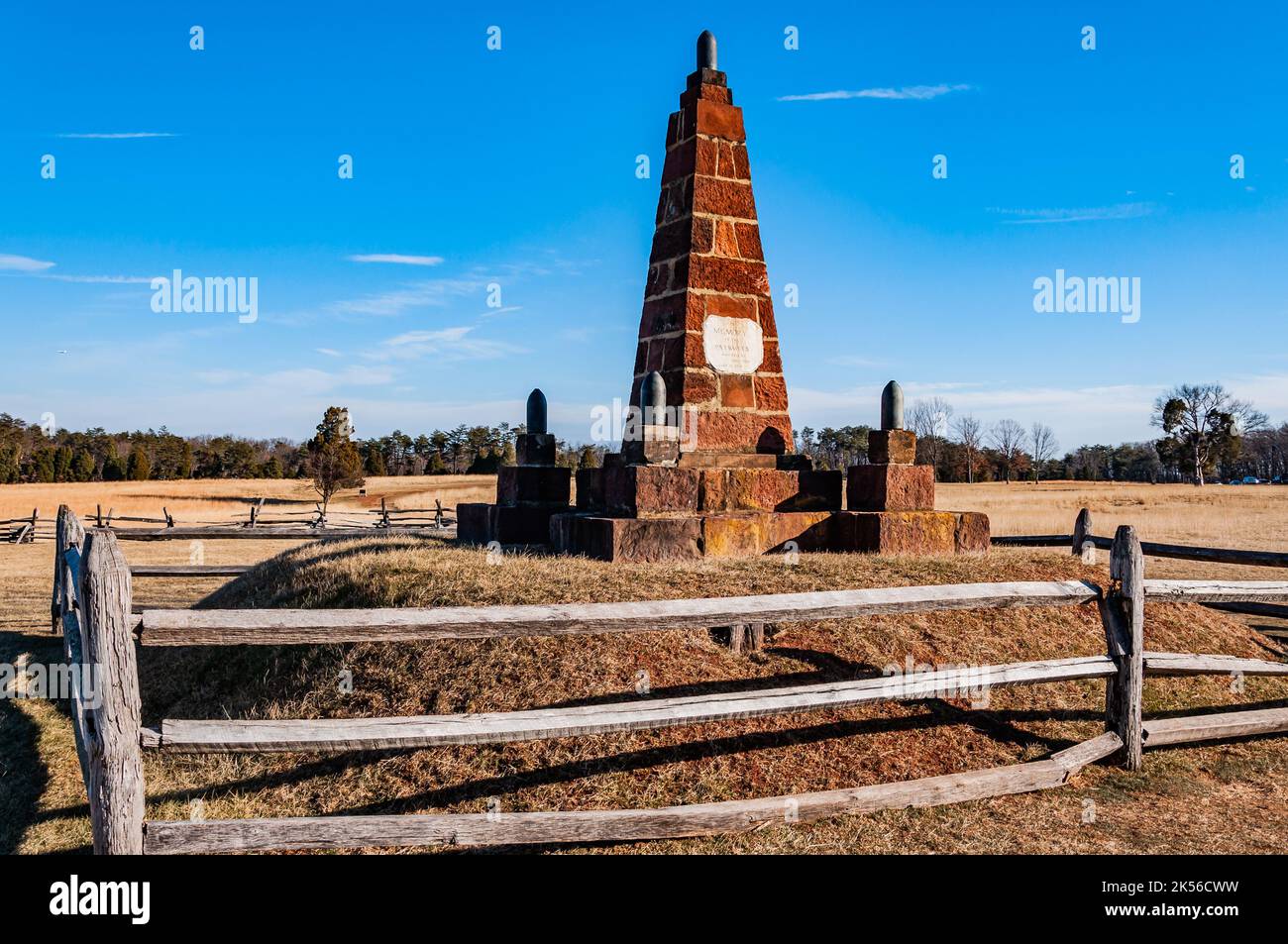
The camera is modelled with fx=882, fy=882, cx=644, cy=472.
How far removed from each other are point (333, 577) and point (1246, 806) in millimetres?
6690

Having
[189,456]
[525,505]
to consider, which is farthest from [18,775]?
[189,456]

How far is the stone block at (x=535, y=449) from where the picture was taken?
33.2ft

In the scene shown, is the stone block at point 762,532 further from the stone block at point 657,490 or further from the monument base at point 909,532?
the stone block at point 657,490

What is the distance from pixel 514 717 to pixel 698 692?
1630 millimetres

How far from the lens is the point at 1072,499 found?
3972 cm

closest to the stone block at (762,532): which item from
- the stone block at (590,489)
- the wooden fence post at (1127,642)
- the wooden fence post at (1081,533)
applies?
the stone block at (590,489)

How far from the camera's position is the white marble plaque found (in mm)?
Result: 9062

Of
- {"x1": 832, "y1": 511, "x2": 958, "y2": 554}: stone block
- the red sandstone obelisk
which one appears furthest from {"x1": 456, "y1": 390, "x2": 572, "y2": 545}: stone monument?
{"x1": 832, "y1": 511, "x2": 958, "y2": 554}: stone block

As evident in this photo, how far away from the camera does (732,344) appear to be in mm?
9156

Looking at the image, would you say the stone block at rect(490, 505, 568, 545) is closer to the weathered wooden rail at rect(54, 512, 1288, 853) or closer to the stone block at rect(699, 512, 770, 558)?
the stone block at rect(699, 512, 770, 558)

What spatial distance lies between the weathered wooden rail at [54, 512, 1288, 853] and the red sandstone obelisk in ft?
13.6
